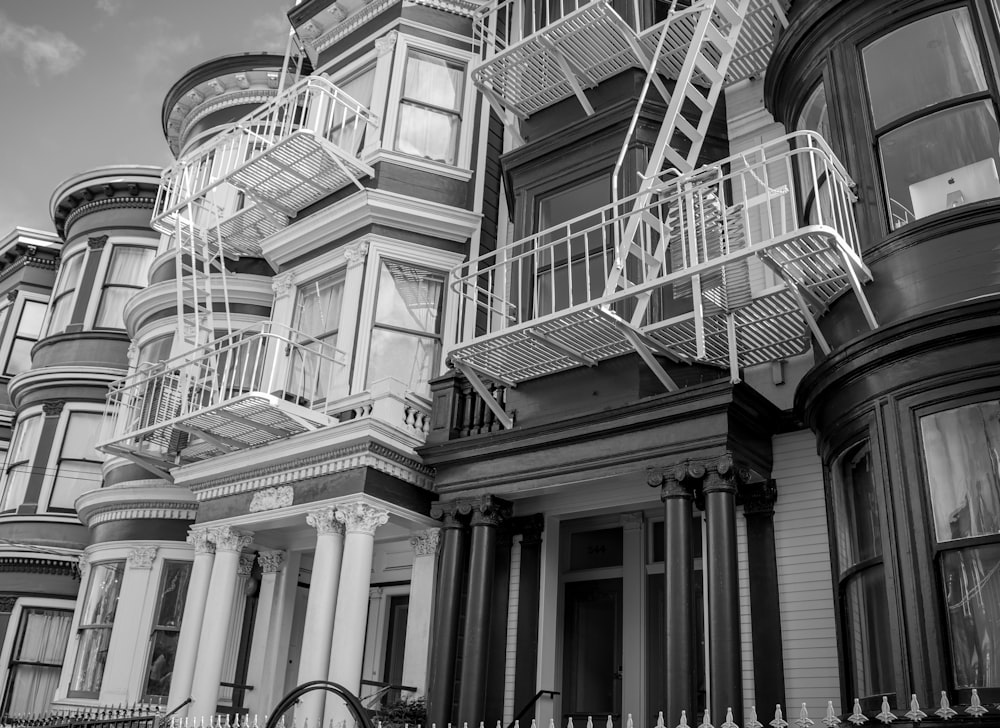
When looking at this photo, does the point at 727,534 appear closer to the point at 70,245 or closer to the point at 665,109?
the point at 665,109

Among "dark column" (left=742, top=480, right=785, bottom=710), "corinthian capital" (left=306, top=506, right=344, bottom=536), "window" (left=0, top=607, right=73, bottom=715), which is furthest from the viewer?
"window" (left=0, top=607, right=73, bottom=715)

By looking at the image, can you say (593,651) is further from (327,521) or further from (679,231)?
(679,231)

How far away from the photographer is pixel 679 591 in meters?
8.73

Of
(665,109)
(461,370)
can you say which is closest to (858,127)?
(665,109)

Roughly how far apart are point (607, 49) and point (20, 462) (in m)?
15.5

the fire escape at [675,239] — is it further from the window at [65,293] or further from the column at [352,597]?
the window at [65,293]

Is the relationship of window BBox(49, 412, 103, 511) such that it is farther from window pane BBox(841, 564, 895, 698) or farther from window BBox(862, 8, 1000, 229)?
window BBox(862, 8, 1000, 229)

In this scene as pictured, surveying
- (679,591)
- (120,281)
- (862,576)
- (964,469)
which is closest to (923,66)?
(964,469)

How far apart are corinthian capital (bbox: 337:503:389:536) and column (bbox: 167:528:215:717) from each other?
2.86m

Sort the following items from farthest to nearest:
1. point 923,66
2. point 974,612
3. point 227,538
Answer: point 227,538, point 923,66, point 974,612

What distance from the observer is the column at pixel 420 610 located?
1138cm

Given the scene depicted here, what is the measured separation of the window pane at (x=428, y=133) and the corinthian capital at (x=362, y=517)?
242 inches

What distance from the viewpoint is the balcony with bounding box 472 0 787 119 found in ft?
37.0

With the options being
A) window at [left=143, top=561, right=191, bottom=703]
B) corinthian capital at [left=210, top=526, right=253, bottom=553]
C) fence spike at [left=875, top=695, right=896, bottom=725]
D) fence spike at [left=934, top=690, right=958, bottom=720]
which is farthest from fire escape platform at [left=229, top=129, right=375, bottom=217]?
fence spike at [left=934, top=690, right=958, bottom=720]
